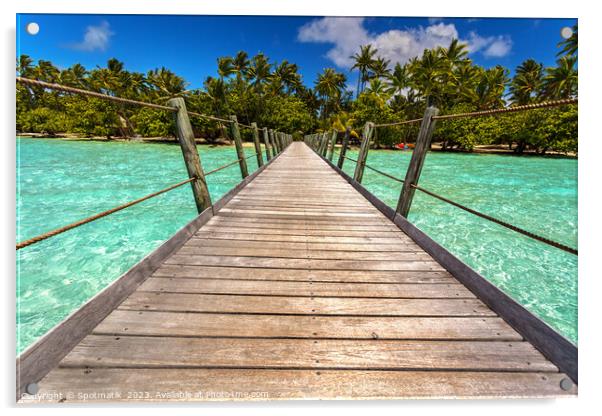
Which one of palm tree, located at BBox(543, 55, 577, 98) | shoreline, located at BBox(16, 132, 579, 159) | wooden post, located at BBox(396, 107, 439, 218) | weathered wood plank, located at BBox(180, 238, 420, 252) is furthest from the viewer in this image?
shoreline, located at BBox(16, 132, 579, 159)

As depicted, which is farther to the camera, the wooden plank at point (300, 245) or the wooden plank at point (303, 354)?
the wooden plank at point (300, 245)

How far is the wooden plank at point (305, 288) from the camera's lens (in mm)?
1470

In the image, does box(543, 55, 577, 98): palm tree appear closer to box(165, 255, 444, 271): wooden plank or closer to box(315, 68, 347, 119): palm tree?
box(315, 68, 347, 119): palm tree

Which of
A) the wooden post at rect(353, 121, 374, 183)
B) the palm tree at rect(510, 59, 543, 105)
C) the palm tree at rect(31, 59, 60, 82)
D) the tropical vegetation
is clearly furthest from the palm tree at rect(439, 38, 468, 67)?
the palm tree at rect(31, 59, 60, 82)

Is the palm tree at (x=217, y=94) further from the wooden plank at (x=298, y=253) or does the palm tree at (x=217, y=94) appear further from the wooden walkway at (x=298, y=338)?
the wooden walkway at (x=298, y=338)

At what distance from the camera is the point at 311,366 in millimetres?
1038

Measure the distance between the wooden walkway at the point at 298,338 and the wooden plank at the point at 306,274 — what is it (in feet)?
0.03

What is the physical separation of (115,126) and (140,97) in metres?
4.19

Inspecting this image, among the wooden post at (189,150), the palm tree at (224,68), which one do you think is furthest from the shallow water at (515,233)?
the palm tree at (224,68)

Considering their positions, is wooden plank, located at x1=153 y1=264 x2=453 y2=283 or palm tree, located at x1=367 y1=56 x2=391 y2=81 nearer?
wooden plank, located at x1=153 y1=264 x2=453 y2=283

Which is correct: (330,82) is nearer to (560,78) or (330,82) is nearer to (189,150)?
(560,78)

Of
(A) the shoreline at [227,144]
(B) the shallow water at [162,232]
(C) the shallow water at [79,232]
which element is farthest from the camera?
(A) the shoreline at [227,144]

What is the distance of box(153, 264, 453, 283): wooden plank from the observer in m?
1.61
